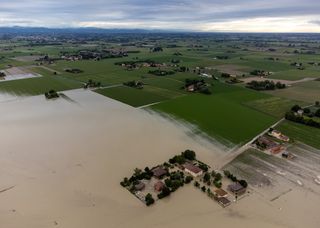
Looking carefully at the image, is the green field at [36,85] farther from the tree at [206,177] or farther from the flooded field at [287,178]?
the flooded field at [287,178]

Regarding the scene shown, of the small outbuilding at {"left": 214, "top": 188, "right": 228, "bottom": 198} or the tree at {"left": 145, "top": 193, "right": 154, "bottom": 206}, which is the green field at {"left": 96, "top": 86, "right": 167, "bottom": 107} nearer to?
the small outbuilding at {"left": 214, "top": 188, "right": 228, "bottom": 198}

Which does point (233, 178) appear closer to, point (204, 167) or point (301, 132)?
point (204, 167)

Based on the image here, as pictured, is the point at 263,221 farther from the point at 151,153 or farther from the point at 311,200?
the point at 151,153

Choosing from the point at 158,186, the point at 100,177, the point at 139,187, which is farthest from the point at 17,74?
the point at 158,186

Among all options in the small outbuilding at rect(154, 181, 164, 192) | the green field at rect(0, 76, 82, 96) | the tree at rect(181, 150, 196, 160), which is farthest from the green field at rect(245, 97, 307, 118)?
the green field at rect(0, 76, 82, 96)

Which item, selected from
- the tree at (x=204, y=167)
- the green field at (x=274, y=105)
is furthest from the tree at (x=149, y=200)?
the green field at (x=274, y=105)
